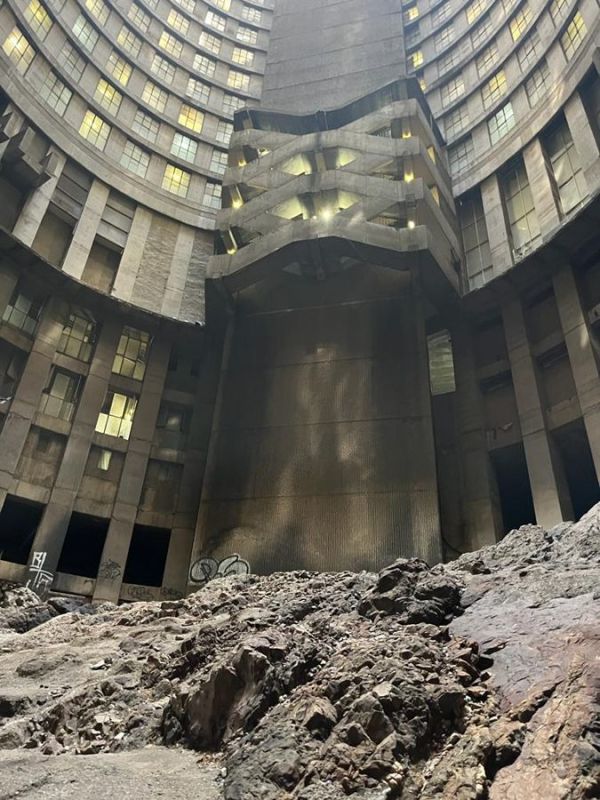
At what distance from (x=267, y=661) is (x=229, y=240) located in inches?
959

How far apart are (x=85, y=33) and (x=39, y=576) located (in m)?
32.2

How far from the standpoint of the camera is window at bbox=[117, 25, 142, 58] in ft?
119

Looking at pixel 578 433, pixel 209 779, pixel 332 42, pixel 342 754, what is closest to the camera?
pixel 342 754

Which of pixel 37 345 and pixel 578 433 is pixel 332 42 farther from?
pixel 578 433

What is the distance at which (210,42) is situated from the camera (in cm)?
4194

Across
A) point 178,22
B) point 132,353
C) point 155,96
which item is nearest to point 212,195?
point 155,96

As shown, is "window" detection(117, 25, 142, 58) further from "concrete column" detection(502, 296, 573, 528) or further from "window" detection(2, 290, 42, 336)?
"concrete column" detection(502, 296, 573, 528)

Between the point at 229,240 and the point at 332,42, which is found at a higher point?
the point at 332,42

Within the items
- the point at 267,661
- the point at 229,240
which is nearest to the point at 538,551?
the point at 267,661

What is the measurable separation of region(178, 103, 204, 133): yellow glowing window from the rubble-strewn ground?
36.2m

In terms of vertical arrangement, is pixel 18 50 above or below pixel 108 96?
below

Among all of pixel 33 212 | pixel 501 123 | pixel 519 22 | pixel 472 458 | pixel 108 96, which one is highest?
pixel 519 22

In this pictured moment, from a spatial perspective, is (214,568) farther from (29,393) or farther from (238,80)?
(238,80)

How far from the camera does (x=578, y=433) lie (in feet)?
73.3
